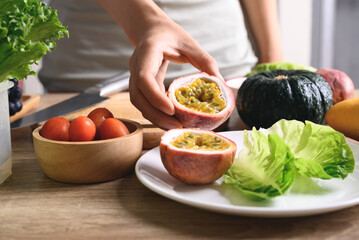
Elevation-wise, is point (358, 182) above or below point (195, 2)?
below

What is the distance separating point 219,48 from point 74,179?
1554 mm

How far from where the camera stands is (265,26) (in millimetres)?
2627

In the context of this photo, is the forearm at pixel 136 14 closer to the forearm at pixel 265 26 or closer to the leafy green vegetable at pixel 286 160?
the leafy green vegetable at pixel 286 160

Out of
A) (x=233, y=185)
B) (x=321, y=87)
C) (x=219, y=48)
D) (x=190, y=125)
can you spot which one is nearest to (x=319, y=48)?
(x=219, y=48)

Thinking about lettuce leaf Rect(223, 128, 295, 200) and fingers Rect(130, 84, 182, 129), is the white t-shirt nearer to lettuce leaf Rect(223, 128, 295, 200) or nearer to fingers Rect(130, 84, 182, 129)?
fingers Rect(130, 84, 182, 129)

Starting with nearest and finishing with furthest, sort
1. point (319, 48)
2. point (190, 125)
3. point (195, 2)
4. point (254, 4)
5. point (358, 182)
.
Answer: point (358, 182), point (190, 125), point (195, 2), point (254, 4), point (319, 48)

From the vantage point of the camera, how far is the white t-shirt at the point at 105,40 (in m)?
2.24

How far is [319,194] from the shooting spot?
0.92 m

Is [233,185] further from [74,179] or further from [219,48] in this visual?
[219,48]

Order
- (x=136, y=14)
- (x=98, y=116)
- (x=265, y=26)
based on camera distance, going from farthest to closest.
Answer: (x=265, y=26), (x=136, y=14), (x=98, y=116)

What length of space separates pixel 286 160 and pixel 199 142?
0.24 metres

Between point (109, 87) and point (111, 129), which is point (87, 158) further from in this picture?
point (109, 87)

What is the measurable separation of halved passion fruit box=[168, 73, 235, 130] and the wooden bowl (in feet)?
0.74

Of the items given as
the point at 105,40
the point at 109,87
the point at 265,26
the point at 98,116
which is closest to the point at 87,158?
the point at 98,116
